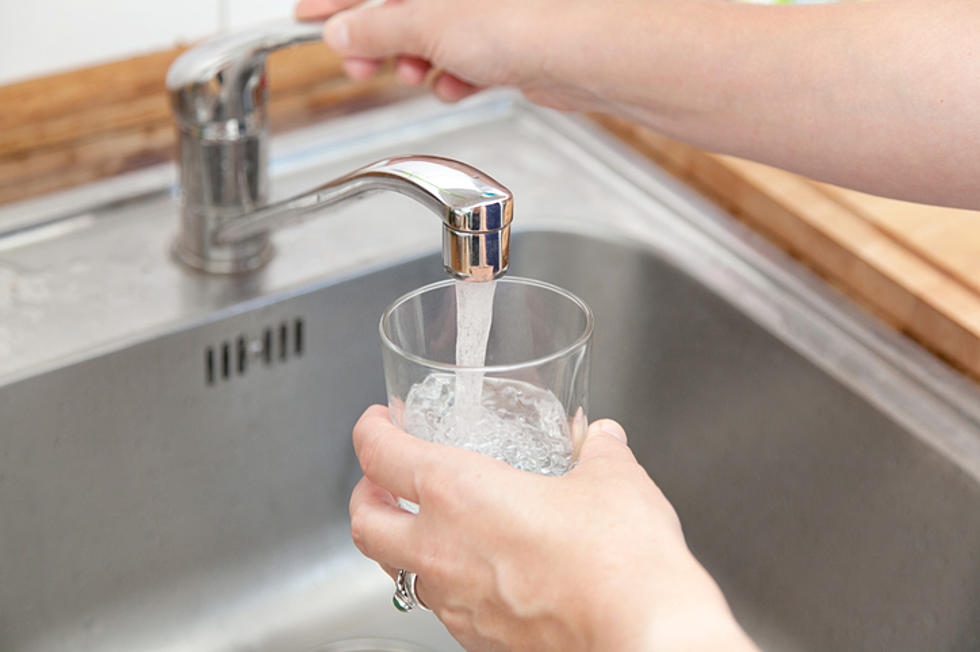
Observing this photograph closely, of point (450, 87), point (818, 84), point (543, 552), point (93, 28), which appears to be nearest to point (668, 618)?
point (543, 552)

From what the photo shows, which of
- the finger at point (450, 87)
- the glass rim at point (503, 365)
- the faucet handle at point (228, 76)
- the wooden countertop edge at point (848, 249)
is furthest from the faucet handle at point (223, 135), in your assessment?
the wooden countertop edge at point (848, 249)

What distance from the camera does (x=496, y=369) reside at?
1.49 feet

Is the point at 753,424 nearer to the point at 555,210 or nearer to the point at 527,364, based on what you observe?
the point at 555,210

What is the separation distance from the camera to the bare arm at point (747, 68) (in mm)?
620

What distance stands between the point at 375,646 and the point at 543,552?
406mm

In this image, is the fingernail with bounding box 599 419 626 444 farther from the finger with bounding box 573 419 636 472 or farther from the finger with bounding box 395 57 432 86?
the finger with bounding box 395 57 432 86

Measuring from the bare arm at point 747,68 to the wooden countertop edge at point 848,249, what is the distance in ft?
0.30

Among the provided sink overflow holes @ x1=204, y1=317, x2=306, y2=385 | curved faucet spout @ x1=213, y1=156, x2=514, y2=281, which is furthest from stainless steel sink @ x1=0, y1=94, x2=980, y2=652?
curved faucet spout @ x1=213, y1=156, x2=514, y2=281

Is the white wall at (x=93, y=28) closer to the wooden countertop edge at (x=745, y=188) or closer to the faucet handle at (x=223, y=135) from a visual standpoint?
the wooden countertop edge at (x=745, y=188)

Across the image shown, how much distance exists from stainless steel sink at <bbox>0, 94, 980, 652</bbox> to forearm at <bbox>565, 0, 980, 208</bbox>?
0.13m

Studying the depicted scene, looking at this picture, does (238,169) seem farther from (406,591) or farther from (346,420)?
(406,591)

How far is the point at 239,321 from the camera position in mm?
732

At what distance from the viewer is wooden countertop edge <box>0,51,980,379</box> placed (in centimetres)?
73

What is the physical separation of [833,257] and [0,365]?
563mm
